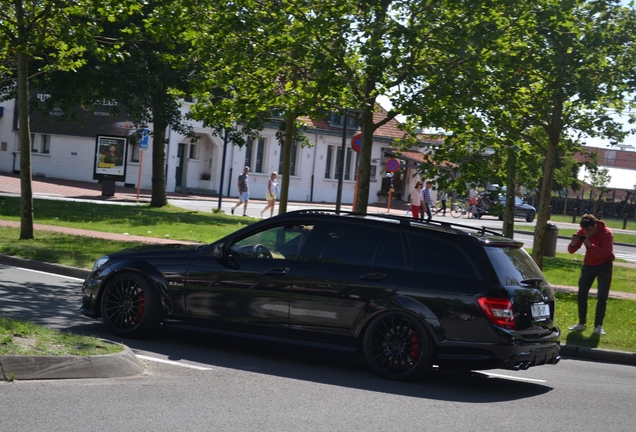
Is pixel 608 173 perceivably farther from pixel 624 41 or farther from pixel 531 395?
pixel 531 395

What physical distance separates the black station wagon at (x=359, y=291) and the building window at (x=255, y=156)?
42.9 m

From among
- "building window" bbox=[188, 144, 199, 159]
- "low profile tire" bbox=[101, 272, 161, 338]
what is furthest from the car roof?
"building window" bbox=[188, 144, 199, 159]

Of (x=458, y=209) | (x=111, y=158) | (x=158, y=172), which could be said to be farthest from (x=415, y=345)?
(x=458, y=209)

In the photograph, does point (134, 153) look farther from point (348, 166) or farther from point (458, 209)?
point (458, 209)

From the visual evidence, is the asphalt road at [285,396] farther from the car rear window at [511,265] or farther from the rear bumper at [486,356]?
the car rear window at [511,265]

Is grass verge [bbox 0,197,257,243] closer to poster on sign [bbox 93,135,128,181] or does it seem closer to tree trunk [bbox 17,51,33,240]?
tree trunk [bbox 17,51,33,240]

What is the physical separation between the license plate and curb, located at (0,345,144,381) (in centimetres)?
365

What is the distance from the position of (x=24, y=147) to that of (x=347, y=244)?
1109 cm

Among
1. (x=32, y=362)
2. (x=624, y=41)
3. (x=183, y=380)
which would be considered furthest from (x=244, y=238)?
(x=624, y=41)

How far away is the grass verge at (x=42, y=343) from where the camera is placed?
730 cm

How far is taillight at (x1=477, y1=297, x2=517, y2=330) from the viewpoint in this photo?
322 inches

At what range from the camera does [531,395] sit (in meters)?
8.49

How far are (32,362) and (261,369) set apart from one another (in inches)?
89.9

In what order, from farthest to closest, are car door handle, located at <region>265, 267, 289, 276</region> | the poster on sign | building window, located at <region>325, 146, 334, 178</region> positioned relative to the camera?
building window, located at <region>325, 146, 334, 178</region> → the poster on sign → car door handle, located at <region>265, 267, 289, 276</region>
